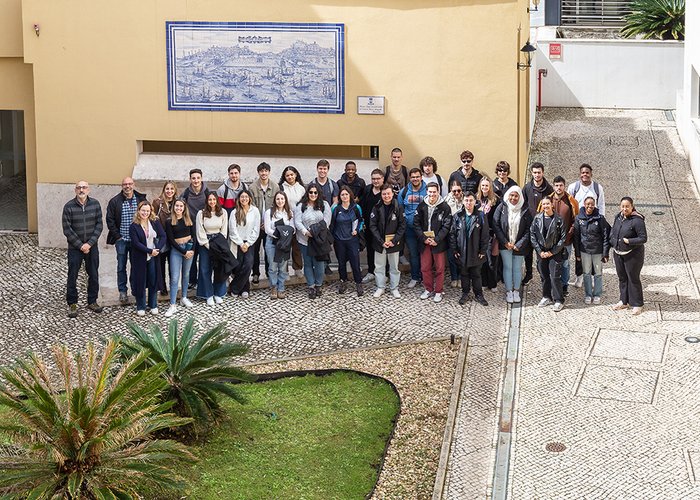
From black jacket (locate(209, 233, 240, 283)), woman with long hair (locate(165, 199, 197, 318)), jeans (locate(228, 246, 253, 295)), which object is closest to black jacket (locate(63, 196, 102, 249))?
woman with long hair (locate(165, 199, 197, 318))

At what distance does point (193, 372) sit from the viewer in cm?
1139

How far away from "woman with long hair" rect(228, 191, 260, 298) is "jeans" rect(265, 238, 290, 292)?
0.26 metres

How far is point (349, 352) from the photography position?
45.1 ft

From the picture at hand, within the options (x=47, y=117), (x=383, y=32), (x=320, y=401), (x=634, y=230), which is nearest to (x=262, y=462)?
(x=320, y=401)

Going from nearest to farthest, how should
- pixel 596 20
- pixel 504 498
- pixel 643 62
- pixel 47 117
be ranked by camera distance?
pixel 504 498
pixel 47 117
pixel 643 62
pixel 596 20

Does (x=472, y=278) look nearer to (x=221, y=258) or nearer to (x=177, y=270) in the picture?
(x=221, y=258)

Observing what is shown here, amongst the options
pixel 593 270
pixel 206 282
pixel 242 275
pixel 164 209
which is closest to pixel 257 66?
pixel 164 209

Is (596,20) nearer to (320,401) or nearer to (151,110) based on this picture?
(151,110)

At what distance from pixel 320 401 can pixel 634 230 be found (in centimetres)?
477

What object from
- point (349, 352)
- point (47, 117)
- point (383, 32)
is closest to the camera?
point (349, 352)

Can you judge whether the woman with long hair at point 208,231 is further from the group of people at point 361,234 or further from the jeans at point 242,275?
the jeans at point 242,275

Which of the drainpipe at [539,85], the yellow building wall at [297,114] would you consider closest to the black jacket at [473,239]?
the yellow building wall at [297,114]

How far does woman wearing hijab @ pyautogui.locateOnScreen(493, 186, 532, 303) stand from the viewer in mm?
15195

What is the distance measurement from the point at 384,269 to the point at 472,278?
122 cm
